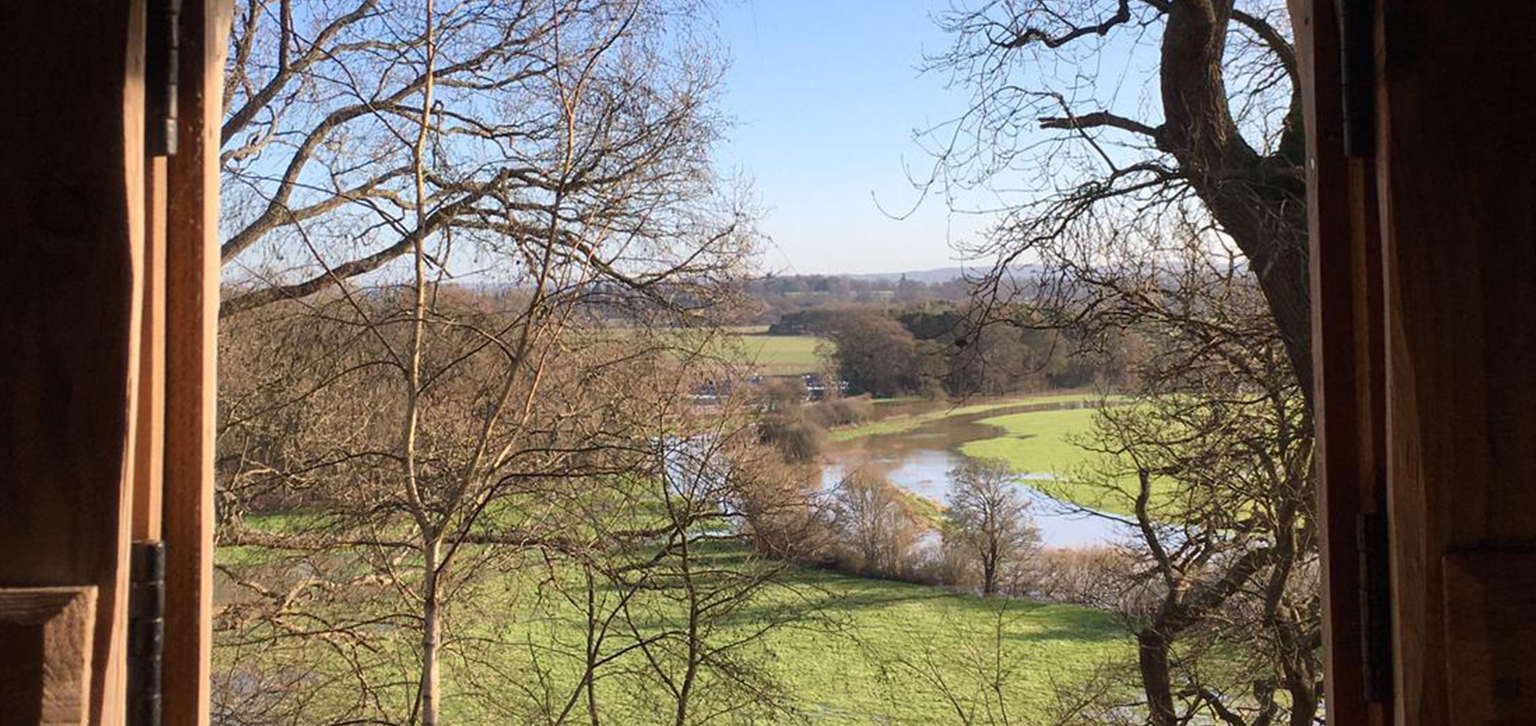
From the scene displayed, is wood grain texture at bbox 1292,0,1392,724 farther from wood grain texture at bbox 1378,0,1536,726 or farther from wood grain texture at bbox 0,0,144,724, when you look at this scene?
wood grain texture at bbox 0,0,144,724

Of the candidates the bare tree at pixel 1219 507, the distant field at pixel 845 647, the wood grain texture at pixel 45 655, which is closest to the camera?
the wood grain texture at pixel 45 655

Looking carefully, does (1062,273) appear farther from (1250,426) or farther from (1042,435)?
(1042,435)

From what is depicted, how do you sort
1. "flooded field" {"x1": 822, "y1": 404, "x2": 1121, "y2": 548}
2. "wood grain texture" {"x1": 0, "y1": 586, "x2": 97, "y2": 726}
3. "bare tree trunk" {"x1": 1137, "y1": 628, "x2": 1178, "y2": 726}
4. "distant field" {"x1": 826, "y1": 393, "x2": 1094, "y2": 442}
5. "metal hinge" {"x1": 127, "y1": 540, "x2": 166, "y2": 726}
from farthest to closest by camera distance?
"flooded field" {"x1": 822, "y1": 404, "x2": 1121, "y2": 548} → "distant field" {"x1": 826, "y1": 393, "x2": 1094, "y2": 442} → "bare tree trunk" {"x1": 1137, "y1": 628, "x2": 1178, "y2": 726} → "metal hinge" {"x1": 127, "y1": 540, "x2": 166, "y2": 726} → "wood grain texture" {"x1": 0, "y1": 586, "x2": 97, "y2": 726}

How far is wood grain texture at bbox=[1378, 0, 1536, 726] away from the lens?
2.31ft

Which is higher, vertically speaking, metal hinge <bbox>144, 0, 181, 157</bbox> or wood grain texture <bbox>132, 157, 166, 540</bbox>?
metal hinge <bbox>144, 0, 181, 157</bbox>

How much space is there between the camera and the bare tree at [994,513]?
6.04 m

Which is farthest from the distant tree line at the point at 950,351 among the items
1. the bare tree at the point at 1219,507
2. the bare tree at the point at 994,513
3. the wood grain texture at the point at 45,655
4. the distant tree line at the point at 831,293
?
the wood grain texture at the point at 45,655

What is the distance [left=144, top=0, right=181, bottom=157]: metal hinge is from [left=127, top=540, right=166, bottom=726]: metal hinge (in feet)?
0.95

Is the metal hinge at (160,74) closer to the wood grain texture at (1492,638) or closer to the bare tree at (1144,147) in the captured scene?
the wood grain texture at (1492,638)

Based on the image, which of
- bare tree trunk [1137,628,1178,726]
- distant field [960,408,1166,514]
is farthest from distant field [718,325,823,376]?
bare tree trunk [1137,628,1178,726]

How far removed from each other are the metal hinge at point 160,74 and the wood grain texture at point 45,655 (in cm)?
32

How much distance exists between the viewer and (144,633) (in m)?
0.80

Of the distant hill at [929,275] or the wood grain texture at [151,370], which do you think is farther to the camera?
the distant hill at [929,275]

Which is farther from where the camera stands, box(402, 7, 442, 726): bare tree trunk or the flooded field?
the flooded field
